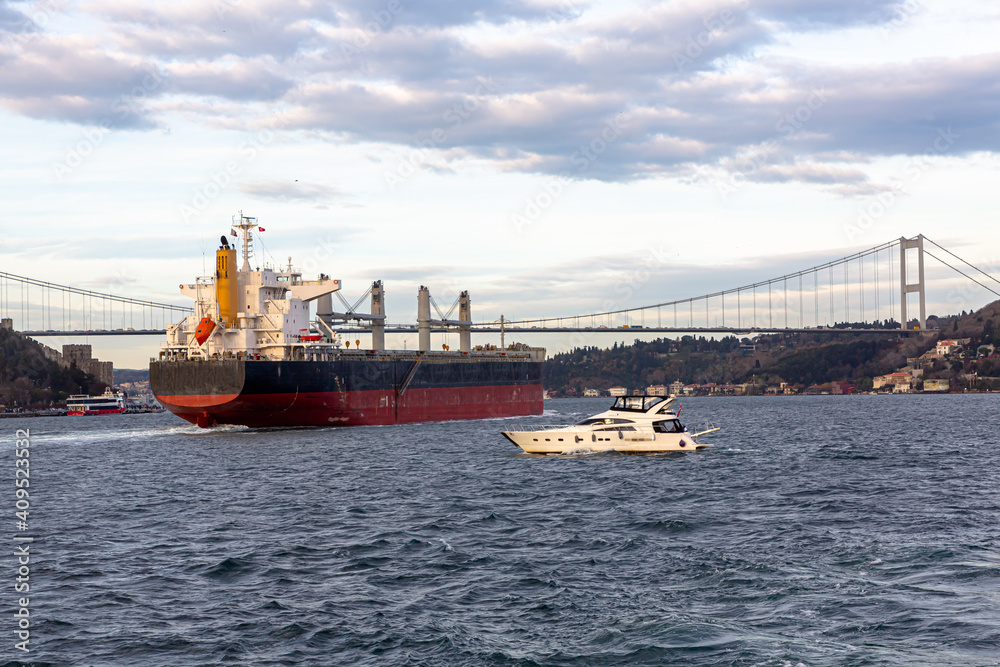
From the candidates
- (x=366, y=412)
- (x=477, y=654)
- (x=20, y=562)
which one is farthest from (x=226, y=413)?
(x=477, y=654)

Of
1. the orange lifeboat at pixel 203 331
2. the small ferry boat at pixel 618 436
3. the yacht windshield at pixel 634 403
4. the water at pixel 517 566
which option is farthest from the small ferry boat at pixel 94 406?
the yacht windshield at pixel 634 403

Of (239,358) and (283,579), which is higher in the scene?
(239,358)

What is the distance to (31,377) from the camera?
143000 millimetres

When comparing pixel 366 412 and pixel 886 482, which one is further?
pixel 366 412

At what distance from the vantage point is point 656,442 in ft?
127

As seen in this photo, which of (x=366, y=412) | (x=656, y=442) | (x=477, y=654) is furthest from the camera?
(x=366, y=412)

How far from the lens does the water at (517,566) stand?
12695 millimetres

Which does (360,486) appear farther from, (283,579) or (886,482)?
(886,482)

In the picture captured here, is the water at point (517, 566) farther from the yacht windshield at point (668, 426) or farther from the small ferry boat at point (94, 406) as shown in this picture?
the small ferry boat at point (94, 406)

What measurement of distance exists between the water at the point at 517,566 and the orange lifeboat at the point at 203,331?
1881 centimetres

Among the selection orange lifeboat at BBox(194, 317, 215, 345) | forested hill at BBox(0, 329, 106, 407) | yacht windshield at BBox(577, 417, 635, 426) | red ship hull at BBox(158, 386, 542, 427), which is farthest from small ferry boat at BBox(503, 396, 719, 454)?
forested hill at BBox(0, 329, 106, 407)

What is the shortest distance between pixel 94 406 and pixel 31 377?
22466 millimetres

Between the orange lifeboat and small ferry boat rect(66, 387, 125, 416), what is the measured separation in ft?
273

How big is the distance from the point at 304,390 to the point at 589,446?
2085 centimetres
